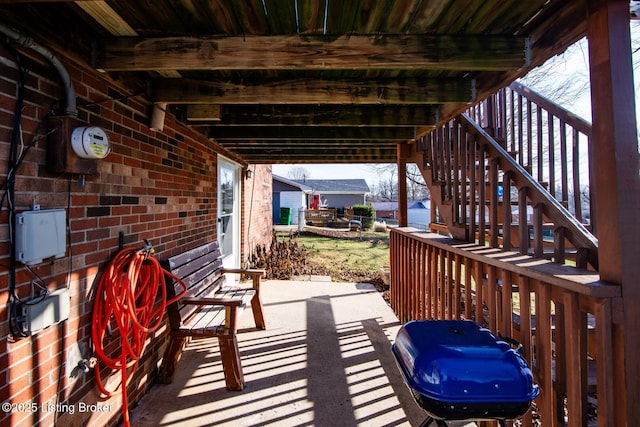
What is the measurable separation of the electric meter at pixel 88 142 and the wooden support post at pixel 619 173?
2561mm

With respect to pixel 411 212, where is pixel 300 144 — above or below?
above

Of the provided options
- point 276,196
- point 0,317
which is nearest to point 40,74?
point 0,317

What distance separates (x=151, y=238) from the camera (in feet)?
8.50

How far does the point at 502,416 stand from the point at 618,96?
59.5 inches

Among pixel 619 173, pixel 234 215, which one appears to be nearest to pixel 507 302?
pixel 619 173

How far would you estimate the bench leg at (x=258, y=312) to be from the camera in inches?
144

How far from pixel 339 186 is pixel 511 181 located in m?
28.8

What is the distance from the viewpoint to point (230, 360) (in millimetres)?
2514

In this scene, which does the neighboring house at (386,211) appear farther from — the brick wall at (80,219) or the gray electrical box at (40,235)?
the gray electrical box at (40,235)

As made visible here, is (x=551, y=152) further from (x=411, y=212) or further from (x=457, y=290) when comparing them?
(x=411, y=212)

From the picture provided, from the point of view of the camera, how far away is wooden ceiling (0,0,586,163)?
62.6 inches

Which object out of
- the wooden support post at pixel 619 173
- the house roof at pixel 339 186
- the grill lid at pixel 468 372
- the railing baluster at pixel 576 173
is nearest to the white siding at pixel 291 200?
the house roof at pixel 339 186

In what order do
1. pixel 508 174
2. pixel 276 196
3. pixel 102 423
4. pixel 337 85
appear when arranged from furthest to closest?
pixel 276 196 → pixel 337 85 → pixel 508 174 → pixel 102 423

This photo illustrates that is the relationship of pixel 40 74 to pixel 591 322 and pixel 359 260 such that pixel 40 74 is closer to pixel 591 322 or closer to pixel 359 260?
pixel 591 322
